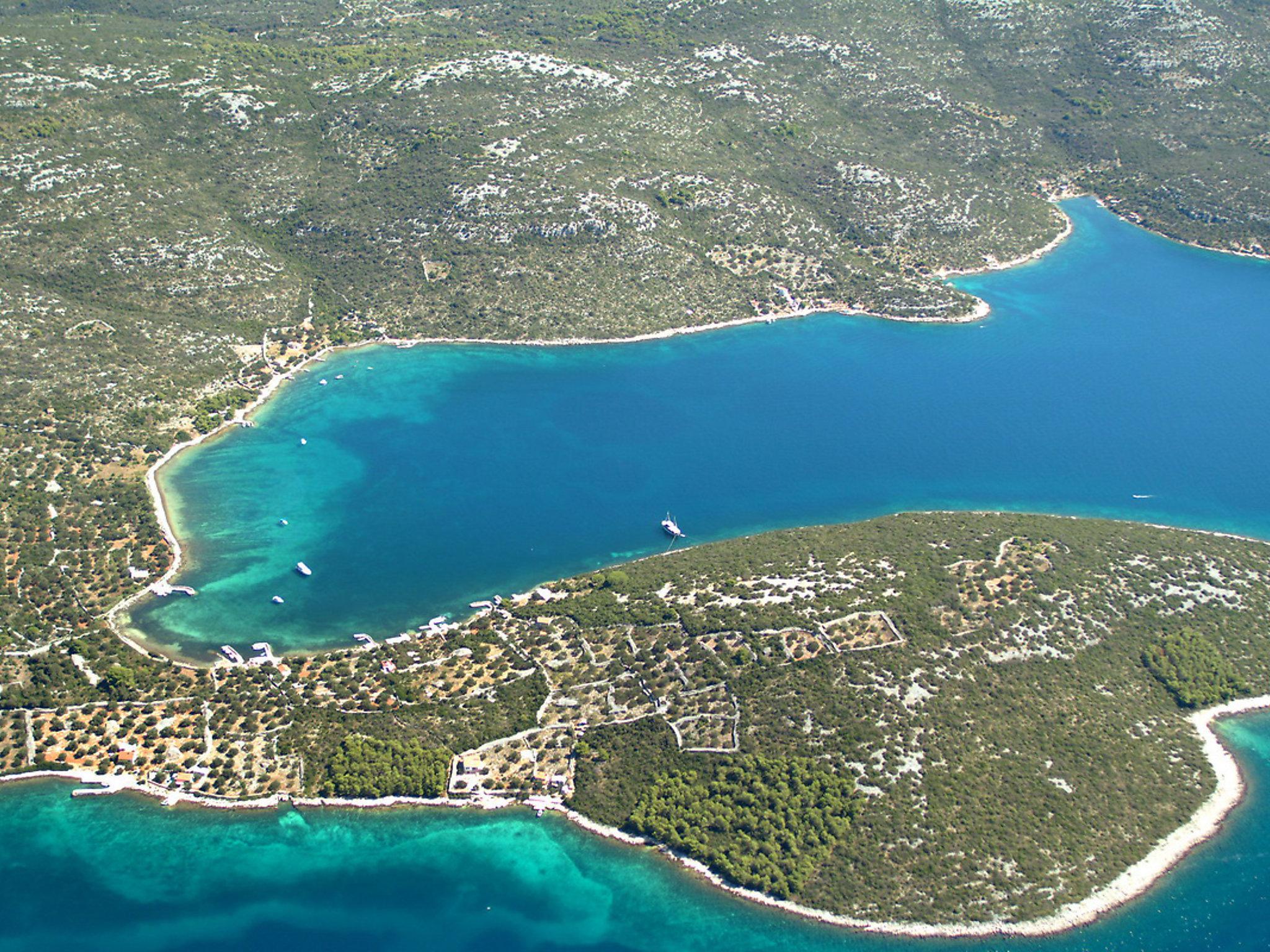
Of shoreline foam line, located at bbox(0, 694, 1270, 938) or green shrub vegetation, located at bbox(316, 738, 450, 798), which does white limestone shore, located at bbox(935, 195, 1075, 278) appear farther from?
green shrub vegetation, located at bbox(316, 738, 450, 798)

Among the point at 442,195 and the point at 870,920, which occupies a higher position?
the point at 442,195

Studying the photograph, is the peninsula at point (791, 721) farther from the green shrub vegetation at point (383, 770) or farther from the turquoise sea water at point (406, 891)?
the turquoise sea water at point (406, 891)

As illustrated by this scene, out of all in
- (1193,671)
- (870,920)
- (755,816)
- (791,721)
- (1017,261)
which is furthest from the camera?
(1017,261)

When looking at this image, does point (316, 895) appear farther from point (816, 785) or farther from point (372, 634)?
point (816, 785)

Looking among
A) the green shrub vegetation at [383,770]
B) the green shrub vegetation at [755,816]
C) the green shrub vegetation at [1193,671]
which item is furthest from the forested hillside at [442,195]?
the green shrub vegetation at [1193,671]

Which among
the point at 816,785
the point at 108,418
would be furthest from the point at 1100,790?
the point at 108,418

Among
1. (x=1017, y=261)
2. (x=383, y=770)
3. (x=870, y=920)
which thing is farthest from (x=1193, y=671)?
(x=1017, y=261)

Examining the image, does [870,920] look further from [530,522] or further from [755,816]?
[530,522]
